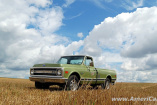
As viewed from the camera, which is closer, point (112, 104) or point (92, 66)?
point (112, 104)

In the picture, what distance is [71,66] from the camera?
9078mm

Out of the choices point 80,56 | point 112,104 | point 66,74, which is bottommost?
point 112,104

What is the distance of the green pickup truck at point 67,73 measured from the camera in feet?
28.1

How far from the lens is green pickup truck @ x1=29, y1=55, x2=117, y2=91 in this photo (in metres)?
8.58

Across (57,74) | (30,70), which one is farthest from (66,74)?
(30,70)

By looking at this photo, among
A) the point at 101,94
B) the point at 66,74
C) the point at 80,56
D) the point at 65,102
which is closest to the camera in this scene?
the point at 65,102

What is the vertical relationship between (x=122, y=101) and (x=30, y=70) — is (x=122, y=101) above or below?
below

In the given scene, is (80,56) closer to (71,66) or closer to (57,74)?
(71,66)

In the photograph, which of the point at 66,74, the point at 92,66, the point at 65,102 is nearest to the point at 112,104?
the point at 65,102

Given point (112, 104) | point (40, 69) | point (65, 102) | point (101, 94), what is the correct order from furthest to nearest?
point (40, 69) < point (101, 94) < point (112, 104) < point (65, 102)

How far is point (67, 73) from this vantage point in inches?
340

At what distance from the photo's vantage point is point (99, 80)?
1124 centimetres

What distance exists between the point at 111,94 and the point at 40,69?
208 inches

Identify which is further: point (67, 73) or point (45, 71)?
point (45, 71)
